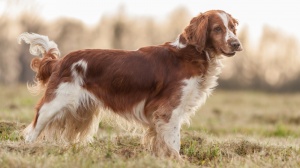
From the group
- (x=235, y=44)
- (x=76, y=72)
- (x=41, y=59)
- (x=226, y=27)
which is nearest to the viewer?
(x=235, y=44)

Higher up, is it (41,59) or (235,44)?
(235,44)

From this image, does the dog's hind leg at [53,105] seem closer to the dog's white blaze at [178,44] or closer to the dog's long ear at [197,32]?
the dog's white blaze at [178,44]

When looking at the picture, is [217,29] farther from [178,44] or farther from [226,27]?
[178,44]

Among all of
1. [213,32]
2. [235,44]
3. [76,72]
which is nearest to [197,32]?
[213,32]

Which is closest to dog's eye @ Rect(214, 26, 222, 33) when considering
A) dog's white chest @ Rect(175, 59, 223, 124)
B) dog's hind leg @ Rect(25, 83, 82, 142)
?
dog's white chest @ Rect(175, 59, 223, 124)

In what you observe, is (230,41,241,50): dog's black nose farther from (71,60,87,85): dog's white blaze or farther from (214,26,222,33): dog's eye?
(71,60,87,85): dog's white blaze

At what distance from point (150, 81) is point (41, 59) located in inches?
56.1

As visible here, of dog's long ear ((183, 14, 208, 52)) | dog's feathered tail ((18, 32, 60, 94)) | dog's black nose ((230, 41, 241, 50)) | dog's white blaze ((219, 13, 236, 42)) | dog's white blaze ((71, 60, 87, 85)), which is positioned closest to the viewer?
dog's black nose ((230, 41, 241, 50))

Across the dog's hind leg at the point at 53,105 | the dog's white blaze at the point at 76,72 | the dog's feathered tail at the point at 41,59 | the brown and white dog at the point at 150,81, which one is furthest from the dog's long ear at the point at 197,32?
the dog's feathered tail at the point at 41,59

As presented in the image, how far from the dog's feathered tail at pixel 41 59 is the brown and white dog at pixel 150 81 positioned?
92 mm

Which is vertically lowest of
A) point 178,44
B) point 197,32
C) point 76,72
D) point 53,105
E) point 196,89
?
point 53,105

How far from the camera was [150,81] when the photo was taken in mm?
5590

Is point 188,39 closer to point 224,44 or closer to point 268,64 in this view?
point 224,44

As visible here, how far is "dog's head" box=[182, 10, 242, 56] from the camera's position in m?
5.46
